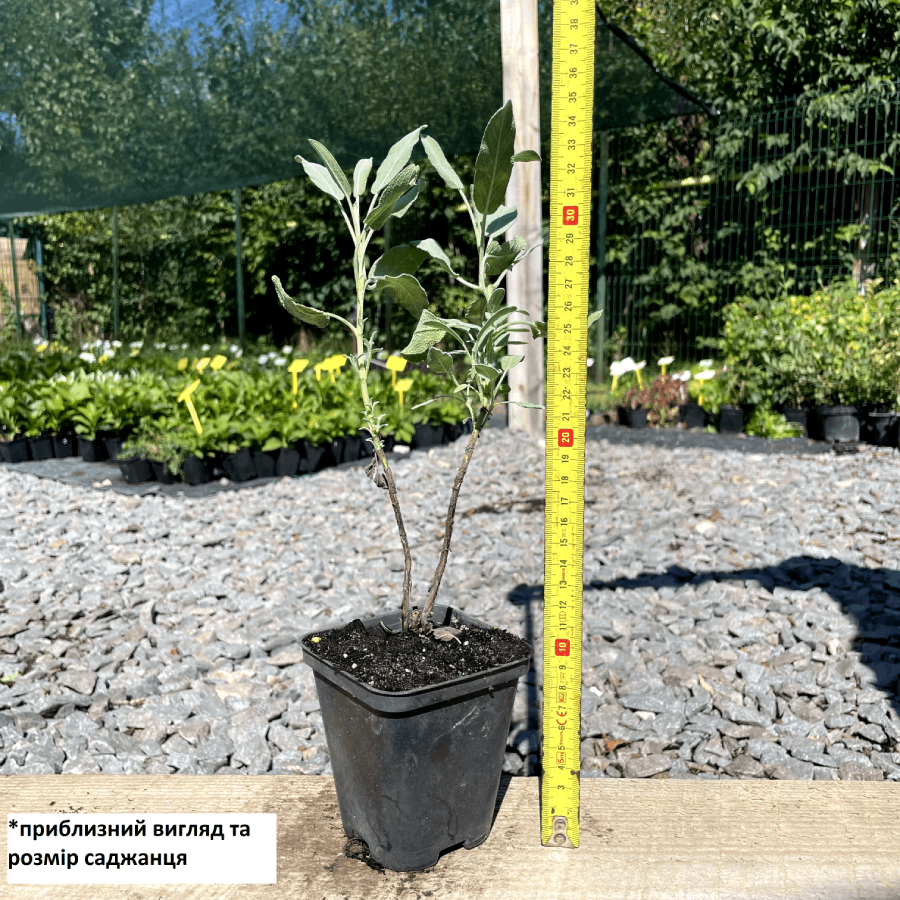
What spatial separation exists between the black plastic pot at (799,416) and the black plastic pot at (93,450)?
4.55m

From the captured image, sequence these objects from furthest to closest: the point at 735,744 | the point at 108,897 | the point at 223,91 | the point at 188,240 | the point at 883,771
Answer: the point at 188,240, the point at 223,91, the point at 735,744, the point at 883,771, the point at 108,897

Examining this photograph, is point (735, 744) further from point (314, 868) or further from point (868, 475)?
point (868, 475)

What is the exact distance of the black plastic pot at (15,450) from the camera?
5344 millimetres

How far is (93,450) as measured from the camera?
17.2 feet

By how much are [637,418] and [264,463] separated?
9.18 feet

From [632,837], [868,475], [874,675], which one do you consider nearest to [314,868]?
[632,837]

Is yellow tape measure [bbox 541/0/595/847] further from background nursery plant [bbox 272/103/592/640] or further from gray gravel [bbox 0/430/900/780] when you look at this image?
gray gravel [bbox 0/430/900/780]

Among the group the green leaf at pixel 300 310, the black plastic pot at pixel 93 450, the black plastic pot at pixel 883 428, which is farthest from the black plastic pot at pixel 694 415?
the green leaf at pixel 300 310

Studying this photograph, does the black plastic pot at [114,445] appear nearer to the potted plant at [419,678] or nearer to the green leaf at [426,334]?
the potted plant at [419,678]

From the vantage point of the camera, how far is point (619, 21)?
1066cm

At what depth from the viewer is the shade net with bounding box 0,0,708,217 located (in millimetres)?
4879

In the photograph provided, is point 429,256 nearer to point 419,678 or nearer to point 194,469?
point 419,678

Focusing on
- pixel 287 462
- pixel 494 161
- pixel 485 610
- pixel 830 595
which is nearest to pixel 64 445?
pixel 287 462

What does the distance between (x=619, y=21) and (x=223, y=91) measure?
7.16 meters
